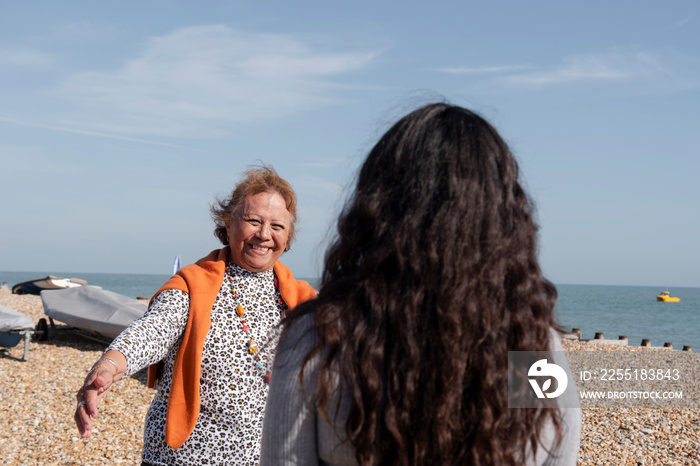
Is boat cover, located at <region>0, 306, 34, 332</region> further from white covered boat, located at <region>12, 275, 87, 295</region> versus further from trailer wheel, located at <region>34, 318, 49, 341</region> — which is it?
white covered boat, located at <region>12, 275, 87, 295</region>

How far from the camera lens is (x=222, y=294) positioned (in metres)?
3.02

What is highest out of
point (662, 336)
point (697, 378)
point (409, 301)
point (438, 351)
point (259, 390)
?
point (409, 301)

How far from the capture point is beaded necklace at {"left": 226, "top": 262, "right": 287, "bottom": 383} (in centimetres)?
287

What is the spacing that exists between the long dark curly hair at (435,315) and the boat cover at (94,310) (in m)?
10.2

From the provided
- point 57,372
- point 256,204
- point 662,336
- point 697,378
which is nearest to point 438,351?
point 256,204

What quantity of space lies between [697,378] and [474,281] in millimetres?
13122

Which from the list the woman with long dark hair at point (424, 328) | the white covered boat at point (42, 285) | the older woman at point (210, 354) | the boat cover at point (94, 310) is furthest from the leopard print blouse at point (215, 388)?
the white covered boat at point (42, 285)

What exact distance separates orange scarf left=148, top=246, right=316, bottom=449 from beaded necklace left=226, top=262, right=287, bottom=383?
0.06 m

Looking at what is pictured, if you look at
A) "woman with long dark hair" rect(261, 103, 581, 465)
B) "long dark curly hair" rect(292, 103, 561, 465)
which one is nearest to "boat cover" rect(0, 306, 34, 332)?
"woman with long dark hair" rect(261, 103, 581, 465)

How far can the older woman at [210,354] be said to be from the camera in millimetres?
2730

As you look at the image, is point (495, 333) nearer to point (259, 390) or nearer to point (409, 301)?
point (409, 301)

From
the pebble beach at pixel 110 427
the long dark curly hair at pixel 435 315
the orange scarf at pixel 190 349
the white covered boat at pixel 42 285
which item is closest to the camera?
the long dark curly hair at pixel 435 315

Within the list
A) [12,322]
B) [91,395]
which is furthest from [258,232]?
[12,322]

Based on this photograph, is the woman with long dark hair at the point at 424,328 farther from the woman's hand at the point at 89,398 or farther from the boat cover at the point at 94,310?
the boat cover at the point at 94,310
